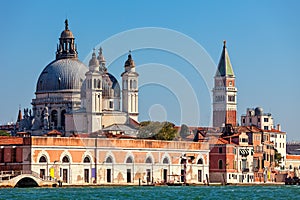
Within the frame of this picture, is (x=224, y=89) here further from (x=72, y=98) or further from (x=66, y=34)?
(x=72, y=98)

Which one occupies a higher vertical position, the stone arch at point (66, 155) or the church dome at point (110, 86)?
the church dome at point (110, 86)

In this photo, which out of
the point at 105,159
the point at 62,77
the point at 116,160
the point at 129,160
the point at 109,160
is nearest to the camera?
the point at 105,159

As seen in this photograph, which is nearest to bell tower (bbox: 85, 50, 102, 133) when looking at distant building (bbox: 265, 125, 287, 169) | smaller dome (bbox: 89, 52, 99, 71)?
smaller dome (bbox: 89, 52, 99, 71)

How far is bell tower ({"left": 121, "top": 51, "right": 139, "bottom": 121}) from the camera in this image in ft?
372

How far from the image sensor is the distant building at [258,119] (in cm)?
14075

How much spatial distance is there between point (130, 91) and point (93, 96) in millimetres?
6807

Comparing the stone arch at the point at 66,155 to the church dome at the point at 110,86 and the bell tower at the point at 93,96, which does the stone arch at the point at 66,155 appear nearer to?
the bell tower at the point at 93,96

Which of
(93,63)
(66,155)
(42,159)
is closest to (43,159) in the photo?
(42,159)

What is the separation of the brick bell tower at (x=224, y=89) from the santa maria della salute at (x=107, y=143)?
1875 cm

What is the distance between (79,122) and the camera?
109250 mm

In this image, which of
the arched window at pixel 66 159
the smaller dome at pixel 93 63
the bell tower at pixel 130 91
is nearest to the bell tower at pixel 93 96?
the smaller dome at pixel 93 63

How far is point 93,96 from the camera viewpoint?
108 meters

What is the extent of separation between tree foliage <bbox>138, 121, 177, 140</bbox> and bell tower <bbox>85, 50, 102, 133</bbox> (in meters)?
4.38

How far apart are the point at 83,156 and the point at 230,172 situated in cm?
1994
